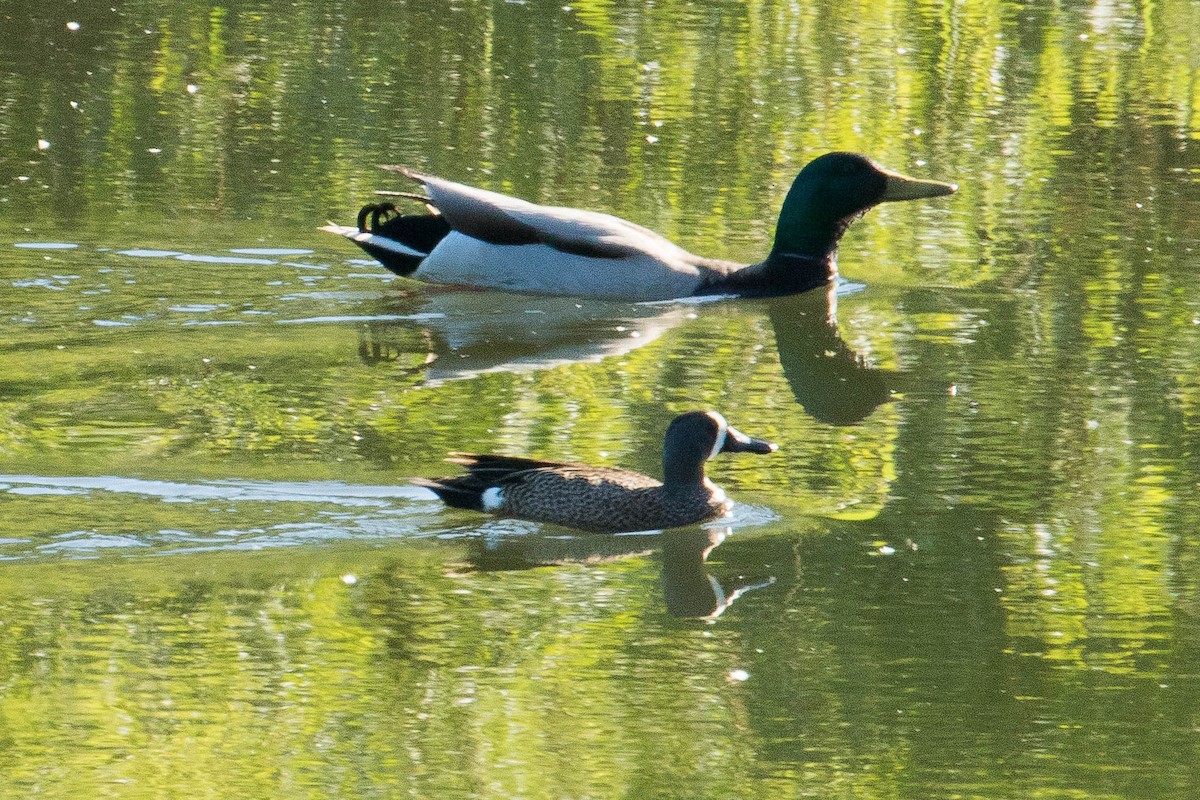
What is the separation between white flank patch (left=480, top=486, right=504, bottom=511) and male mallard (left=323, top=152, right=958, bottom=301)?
3.89 meters

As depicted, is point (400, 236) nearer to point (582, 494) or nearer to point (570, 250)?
point (570, 250)

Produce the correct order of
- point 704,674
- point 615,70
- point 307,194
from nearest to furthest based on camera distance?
point 704,674
point 307,194
point 615,70

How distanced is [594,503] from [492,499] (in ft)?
1.17

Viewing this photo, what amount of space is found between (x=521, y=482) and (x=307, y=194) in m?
5.59

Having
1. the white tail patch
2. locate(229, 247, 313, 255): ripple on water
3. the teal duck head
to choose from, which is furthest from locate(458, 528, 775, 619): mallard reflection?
locate(229, 247, 313, 255): ripple on water

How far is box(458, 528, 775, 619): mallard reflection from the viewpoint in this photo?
643 cm

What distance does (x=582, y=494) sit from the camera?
6992 mm

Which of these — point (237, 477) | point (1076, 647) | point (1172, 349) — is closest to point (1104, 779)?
point (1076, 647)

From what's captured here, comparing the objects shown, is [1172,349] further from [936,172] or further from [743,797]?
[743,797]

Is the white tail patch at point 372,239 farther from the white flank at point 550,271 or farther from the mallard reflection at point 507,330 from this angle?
the mallard reflection at point 507,330

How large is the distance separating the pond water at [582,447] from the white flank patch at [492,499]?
0.08 metres

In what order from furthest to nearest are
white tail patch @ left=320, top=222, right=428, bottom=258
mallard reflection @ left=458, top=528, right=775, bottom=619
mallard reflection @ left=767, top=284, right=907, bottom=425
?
white tail patch @ left=320, top=222, right=428, bottom=258
mallard reflection @ left=767, top=284, right=907, bottom=425
mallard reflection @ left=458, top=528, right=775, bottom=619

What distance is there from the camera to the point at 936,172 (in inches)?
530

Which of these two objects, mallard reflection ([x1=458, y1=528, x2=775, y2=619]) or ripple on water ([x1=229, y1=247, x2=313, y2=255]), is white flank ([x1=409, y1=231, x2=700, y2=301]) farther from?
mallard reflection ([x1=458, y1=528, x2=775, y2=619])
